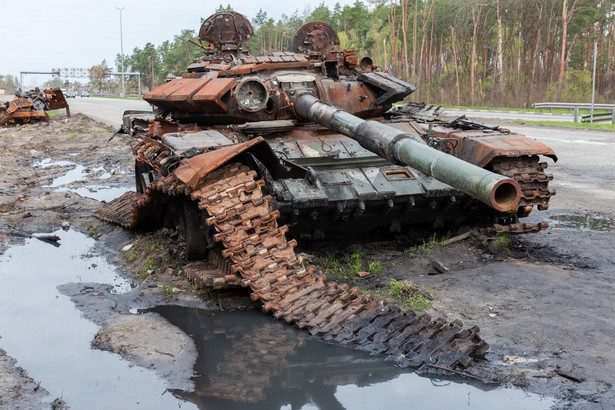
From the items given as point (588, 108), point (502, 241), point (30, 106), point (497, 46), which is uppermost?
point (497, 46)

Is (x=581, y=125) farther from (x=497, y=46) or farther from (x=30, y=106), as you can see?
(x=30, y=106)

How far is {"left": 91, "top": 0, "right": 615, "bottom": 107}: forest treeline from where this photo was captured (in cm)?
4069

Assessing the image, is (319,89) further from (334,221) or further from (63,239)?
(63,239)

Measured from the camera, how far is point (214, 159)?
6.66 meters

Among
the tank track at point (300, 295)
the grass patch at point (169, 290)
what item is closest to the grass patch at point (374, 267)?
the tank track at point (300, 295)

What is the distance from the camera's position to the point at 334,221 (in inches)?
305

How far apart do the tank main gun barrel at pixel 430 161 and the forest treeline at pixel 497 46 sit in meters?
30.0

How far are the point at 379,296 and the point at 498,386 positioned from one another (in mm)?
2092

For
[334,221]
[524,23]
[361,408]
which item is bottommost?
[361,408]

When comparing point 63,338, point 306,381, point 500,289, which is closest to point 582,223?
point 500,289

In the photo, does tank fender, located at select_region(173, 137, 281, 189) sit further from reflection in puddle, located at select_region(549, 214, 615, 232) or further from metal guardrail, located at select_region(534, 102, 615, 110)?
metal guardrail, located at select_region(534, 102, 615, 110)

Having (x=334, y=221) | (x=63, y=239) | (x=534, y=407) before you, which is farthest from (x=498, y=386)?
(x=63, y=239)

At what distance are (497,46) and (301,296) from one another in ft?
132

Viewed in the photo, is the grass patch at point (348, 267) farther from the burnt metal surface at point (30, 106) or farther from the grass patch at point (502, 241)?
the burnt metal surface at point (30, 106)
